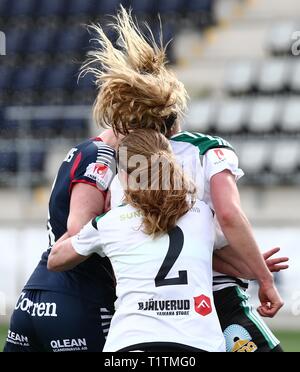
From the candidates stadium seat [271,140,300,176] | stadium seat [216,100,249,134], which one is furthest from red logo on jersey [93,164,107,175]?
stadium seat [216,100,249,134]

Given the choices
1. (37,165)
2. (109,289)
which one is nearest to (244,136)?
(37,165)

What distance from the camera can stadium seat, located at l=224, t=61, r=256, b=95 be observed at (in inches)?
606

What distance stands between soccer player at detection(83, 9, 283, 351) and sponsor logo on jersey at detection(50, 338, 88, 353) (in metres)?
0.59

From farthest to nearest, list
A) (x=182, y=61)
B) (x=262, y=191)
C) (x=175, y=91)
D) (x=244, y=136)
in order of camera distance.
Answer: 1. (x=182, y=61)
2. (x=244, y=136)
3. (x=262, y=191)
4. (x=175, y=91)

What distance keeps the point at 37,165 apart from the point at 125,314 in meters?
10.1

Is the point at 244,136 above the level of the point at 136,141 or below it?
below

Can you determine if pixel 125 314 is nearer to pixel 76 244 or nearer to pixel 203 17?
pixel 76 244

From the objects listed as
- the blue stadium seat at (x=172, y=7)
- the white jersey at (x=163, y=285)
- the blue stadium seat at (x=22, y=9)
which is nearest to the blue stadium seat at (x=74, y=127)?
the blue stadium seat at (x=172, y=7)

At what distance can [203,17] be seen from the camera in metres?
16.4

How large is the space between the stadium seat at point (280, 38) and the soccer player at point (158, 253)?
11.8 m

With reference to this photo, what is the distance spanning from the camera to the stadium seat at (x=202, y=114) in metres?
14.8

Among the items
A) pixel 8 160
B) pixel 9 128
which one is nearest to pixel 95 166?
pixel 8 160

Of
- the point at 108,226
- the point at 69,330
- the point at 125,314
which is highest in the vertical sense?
the point at 108,226

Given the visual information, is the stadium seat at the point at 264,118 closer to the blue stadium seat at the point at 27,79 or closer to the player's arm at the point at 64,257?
the blue stadium seat at the point at 27,79
